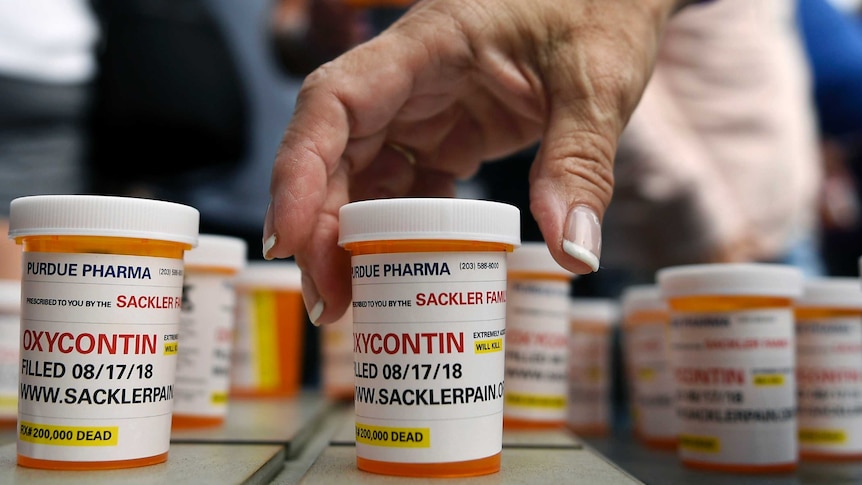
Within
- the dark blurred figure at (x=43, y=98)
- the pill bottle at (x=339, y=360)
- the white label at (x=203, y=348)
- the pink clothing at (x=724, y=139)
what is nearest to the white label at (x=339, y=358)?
the pill bottle at (x=339, y=360)

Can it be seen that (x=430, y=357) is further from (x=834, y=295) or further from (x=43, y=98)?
(x=43, y=98)

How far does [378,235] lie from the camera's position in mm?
740

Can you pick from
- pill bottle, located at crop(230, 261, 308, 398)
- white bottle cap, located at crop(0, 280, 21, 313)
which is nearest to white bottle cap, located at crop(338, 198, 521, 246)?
white bottle cap, located at crop(0, 280, 21, 313)

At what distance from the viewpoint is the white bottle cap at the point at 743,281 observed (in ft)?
3.05

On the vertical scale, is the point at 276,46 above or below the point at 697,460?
above

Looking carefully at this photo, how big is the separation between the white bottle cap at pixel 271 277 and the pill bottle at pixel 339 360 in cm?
12

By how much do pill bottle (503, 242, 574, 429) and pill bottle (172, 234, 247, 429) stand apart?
0.42m

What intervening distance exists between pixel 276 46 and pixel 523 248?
4.34 feet

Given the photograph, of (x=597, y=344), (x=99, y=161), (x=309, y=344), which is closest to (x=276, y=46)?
(x=99, y=161)

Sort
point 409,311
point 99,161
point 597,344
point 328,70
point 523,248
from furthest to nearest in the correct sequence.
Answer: point 99,161 < point 597,344 < point 523,248 < point 328,70 < point 409,311

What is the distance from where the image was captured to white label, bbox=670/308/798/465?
93 cm

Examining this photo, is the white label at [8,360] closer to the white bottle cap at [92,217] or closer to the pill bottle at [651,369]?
the white bottle cap at [92,217]

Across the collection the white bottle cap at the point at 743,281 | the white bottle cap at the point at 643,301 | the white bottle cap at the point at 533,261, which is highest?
the white bottle cap at the point at 533,261

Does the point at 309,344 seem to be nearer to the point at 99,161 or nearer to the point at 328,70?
the point at 99,161
